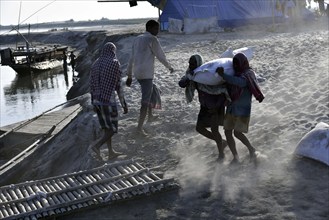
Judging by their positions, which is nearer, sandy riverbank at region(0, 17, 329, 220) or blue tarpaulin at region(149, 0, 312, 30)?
sandy riverbank at region(0, 17, 329, 220)

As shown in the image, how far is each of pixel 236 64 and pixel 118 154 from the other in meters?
2.22

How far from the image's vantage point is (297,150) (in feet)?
17.7

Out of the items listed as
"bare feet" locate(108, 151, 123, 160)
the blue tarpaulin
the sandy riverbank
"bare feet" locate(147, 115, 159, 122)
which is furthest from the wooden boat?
"bare feet" locate(108, 151, 123, 160)

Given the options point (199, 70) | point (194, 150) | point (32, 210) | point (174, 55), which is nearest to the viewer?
point (32, 210)

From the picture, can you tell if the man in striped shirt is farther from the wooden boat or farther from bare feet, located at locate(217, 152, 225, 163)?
the wooden boat

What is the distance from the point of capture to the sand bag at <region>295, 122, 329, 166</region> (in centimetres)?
514

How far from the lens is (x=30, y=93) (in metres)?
25.8

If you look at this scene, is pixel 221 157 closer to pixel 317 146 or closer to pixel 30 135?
pixel 317 146

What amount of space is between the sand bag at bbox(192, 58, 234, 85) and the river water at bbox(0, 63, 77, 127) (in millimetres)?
13712

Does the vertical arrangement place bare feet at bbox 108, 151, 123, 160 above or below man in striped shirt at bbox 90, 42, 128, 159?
below

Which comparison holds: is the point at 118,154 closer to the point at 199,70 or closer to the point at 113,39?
the point at 199,70

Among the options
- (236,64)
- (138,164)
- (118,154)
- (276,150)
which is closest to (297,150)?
(276,150)

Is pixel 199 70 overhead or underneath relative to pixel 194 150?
overhead

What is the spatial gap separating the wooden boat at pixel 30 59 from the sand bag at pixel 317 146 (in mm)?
27336
